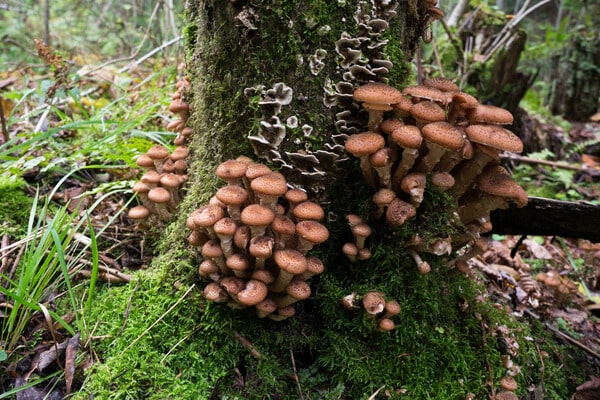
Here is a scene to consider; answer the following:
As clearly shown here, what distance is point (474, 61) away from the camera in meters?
7.66

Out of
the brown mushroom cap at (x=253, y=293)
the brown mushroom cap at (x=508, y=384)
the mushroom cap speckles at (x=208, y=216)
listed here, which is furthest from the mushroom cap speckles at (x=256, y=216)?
the brown mushroom cap at (x=508, y=384)

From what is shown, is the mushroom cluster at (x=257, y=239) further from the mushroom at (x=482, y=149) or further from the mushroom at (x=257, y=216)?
the mushroom at (x=482, y=149)

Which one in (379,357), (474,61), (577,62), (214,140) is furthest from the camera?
(577,62)

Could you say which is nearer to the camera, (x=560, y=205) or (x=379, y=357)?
(x=379, y=357)

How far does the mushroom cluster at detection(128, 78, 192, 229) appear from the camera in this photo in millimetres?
3057

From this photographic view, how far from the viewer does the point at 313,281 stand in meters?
2.84

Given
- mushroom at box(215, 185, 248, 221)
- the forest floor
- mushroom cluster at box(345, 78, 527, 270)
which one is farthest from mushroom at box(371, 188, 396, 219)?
the forest floor

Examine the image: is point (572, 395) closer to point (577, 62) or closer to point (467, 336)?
point (467, 336)

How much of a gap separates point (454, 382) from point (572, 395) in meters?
1.17

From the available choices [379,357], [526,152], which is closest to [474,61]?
[526,152]

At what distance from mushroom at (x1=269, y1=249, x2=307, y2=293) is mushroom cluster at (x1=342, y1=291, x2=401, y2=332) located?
458mm

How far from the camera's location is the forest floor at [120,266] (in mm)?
2586

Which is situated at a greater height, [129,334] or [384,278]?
[384,278]

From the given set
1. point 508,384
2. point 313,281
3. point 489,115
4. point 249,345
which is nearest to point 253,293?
point 249,345
